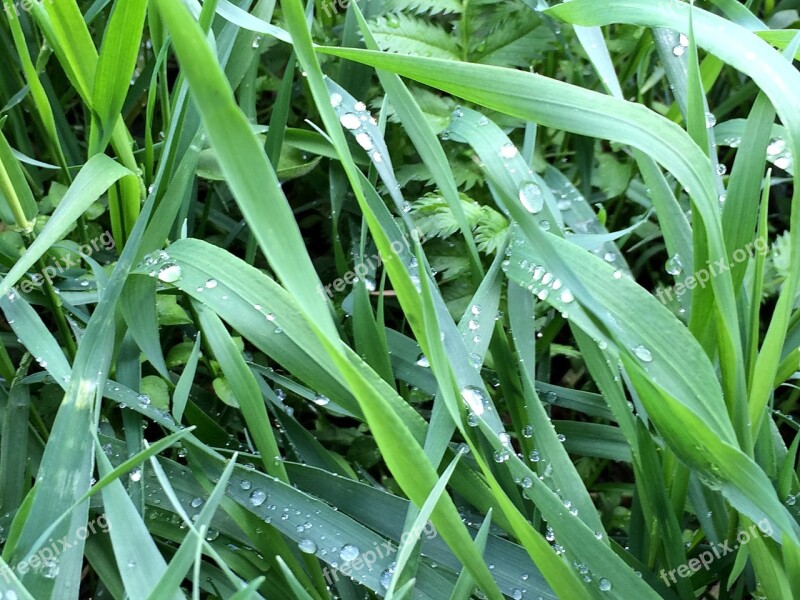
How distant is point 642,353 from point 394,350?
13.8 inches

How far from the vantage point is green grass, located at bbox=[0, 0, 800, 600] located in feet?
2.00

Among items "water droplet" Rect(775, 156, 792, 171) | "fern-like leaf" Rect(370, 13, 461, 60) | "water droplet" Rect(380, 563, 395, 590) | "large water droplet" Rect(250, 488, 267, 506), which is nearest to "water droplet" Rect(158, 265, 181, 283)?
"large water droplet" Rect(250, 488, 267, 506)

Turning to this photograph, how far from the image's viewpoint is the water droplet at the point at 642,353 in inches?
25.5

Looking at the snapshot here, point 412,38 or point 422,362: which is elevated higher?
point 412,38

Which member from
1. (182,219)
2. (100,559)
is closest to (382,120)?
(182,219)

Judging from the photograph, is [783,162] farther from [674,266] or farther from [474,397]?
[474,397]

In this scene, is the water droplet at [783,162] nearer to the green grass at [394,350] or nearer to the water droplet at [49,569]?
the green grass at [394,350]

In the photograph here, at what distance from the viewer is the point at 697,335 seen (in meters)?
0.74

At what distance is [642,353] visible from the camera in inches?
25.6

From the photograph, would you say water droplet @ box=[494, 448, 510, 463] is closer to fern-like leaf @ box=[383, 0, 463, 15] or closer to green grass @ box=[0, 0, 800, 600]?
green grass @ box=[0, 0, 800, 600]

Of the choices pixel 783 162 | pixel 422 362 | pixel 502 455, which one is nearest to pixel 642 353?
pixel 502 455

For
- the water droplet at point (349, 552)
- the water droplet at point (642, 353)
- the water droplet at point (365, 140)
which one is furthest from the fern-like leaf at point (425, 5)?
the water droplet at point (349, 552)

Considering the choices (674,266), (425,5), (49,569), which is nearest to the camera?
(49,569)

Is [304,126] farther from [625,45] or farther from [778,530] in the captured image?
[778,530]
